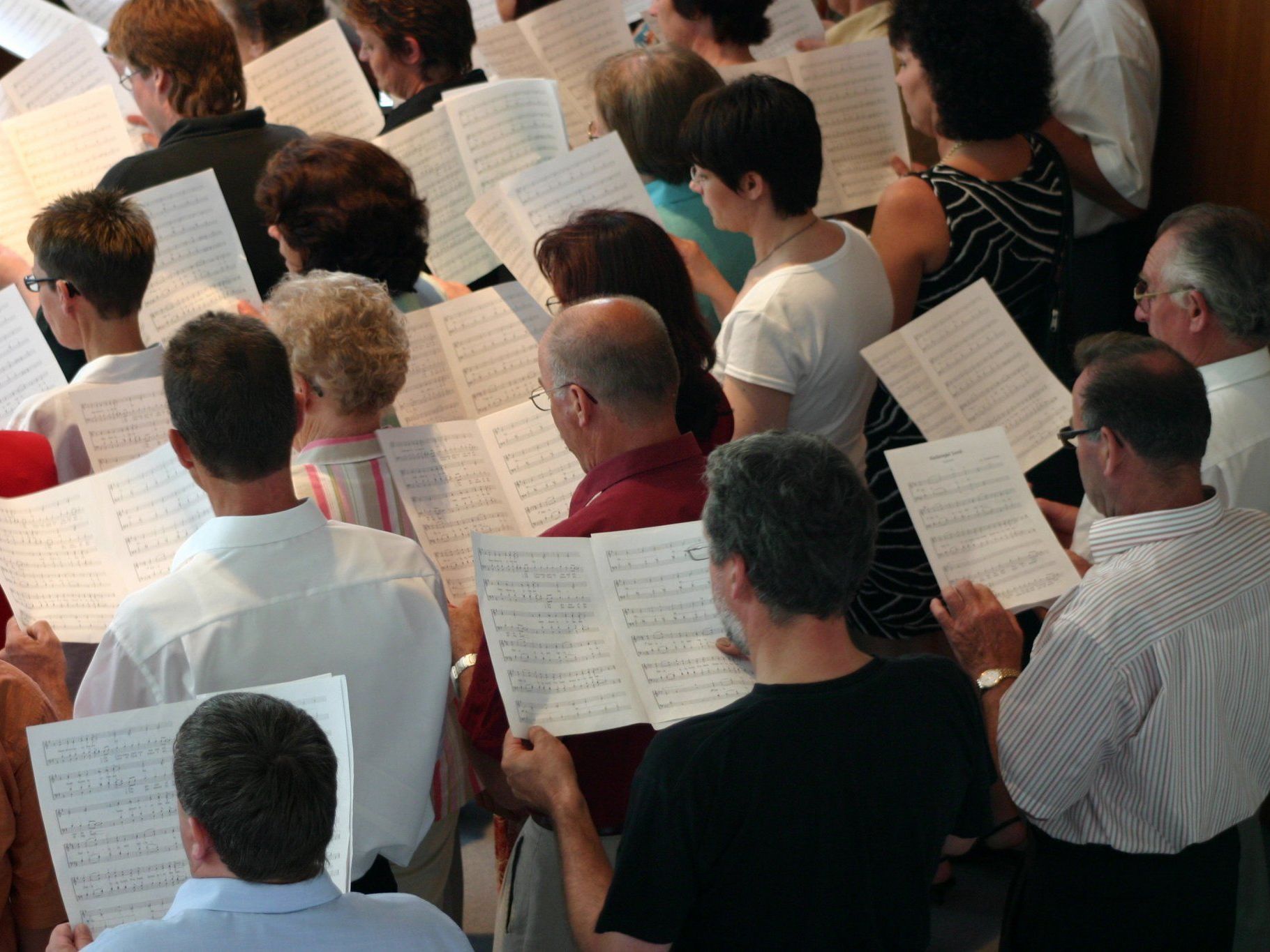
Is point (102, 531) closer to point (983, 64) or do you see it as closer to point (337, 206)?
point (337, 206)

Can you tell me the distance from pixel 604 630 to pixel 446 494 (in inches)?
23.8

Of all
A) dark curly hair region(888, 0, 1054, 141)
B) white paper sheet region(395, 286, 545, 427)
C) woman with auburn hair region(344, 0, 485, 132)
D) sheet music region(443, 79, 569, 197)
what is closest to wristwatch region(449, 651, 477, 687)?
white paper sheet region(395, 286, 545, 427)

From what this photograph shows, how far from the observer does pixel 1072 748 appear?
2.12 m

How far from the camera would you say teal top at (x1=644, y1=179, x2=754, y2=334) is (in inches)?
134

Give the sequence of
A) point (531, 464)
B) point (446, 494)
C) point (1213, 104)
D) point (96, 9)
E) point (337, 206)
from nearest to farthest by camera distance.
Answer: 1. point (446, 494)
2. point (531, 464)
3. point (337, 206)
4. point (1213, 104)
5. point (96, 9)

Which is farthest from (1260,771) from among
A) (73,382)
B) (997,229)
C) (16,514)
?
(73,382)

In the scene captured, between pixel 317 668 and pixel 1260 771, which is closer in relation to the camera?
pixel 317 668

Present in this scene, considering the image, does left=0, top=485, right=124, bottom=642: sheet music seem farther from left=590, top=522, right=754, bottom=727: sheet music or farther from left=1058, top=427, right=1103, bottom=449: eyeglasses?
left=1058, top=427, right=1103, bottom=449: eyeglasses

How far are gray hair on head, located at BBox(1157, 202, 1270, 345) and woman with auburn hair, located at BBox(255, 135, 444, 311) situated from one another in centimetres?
165

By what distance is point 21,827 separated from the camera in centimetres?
205

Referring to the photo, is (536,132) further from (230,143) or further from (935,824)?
(935,824)

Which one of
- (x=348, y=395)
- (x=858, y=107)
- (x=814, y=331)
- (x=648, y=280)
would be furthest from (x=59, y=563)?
(x=858, y=107)

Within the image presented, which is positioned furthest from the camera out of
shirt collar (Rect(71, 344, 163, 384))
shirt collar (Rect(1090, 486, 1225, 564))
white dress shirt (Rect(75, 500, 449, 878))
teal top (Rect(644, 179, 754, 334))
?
teal top (Rect(644, 179, 754, 334))

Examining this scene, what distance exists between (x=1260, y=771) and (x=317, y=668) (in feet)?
5.00
